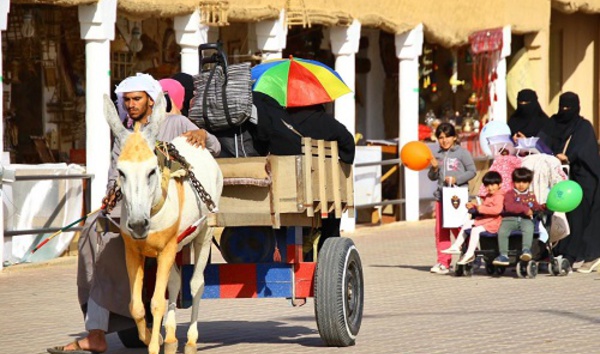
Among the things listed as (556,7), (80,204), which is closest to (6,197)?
(80,204)

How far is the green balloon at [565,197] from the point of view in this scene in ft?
49.2

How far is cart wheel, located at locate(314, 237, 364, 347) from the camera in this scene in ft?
32.4

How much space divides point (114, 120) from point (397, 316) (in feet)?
14.4

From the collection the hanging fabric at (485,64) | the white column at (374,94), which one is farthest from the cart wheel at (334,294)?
the white column at (374,94)

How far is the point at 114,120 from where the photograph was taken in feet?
28.6

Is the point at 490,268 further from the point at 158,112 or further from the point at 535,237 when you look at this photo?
the point at 158,112

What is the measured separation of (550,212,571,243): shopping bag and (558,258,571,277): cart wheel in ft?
0.79

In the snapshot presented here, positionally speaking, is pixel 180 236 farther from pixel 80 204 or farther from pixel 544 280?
pixel 80 204

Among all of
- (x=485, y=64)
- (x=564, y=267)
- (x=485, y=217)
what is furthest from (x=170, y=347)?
(x=485, y=64)

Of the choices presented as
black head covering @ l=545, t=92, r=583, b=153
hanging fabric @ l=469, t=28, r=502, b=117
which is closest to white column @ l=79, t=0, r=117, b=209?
black head covering @ l=545, t=92, r=583, b=153

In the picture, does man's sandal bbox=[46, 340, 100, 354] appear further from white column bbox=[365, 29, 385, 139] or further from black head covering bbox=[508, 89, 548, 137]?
white column bbox=[365, 29, 385, 139]

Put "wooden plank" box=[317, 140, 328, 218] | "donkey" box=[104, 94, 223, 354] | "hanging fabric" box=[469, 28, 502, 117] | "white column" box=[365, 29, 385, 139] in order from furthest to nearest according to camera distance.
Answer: "white column" box=[365, 29, 385, 139], "hanging fabric" box=[469, 28, 502, 117], "wooden plank" box=[317, 140, 328, 218], "donkey" box=[104, 94, 223, 354]

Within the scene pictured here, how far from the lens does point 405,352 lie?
9906 millimetres

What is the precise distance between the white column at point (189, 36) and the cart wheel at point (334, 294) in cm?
906
